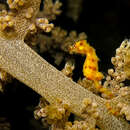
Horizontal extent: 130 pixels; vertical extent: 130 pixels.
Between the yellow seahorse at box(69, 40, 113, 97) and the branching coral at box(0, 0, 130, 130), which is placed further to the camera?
the yellow seahorse at box(69, 40, 113, 97)

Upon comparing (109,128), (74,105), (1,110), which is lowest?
(1,110)

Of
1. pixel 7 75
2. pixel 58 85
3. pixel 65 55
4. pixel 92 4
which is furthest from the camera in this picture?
pixel 92 4

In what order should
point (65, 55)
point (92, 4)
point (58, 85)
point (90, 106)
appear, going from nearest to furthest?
1. point (90, 106)
2. point (58, 85)
3. point (65, 55)
4. point (92, 4)

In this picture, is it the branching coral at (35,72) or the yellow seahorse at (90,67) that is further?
the yellow seahorse at (90,67)

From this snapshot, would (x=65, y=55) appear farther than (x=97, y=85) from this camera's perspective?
Yes

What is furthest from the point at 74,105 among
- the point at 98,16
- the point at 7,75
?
the point at 98,16

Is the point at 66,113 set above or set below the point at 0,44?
below

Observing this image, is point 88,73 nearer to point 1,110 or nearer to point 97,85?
point 97,85

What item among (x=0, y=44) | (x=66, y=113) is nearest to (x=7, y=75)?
(x=0, y=44)
